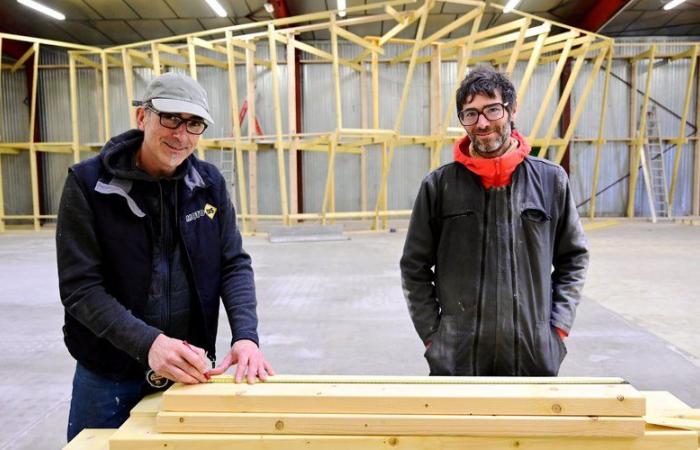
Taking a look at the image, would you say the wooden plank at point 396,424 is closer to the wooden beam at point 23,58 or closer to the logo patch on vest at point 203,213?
the logo patch on vest at point 203,213

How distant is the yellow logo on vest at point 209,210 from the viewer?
1.60 m

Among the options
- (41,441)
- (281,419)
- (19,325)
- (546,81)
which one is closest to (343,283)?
(19,325)

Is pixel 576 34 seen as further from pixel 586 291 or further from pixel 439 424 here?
pixel 439 424

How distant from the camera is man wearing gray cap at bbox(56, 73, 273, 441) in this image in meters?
1.37

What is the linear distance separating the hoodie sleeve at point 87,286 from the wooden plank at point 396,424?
0.80ft

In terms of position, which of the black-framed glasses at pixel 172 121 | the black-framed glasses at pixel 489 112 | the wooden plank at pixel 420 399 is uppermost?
the black-framed glasses at pixel 489 112

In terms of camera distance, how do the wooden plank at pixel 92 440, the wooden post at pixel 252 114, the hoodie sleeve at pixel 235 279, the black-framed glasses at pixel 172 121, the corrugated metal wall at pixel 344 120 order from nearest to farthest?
1. the wooden plank at pixel 92 440
2. the black-framed glasses at pixel 172 121
3. the hoodie sleeve at pixel 235 279
4. the wooden post at pixel 252 114
5. the corrugated metal wall at pixel 344 120

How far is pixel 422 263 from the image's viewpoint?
184 cm

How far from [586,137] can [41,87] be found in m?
17.8

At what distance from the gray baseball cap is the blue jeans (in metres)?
0.91

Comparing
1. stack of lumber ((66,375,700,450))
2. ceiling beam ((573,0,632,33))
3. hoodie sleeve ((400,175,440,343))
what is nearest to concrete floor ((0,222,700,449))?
hoodie sleeve ((400,175,440,343))

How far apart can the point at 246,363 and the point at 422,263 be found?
782 mm

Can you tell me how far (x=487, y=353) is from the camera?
5.57ft

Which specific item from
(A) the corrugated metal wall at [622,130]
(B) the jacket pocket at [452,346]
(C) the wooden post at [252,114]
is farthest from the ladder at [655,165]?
(B) the jacket pocket at [452,346]
